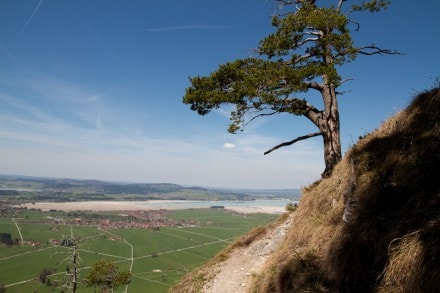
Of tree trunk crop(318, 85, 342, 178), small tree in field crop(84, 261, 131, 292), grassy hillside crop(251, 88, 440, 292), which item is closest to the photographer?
grassy hillside crop(251, 88, 440, 292)

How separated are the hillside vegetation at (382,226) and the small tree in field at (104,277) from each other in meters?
19.0

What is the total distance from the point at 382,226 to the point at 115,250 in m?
119

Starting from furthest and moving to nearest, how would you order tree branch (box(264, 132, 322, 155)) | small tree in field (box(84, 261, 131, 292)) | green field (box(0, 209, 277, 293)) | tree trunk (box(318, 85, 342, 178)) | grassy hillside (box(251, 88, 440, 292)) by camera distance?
green field (box(0, 209, 277, 293)), small tree in field (box(84, 261, 131, 292)), tree branch (box(264, 132, 322, 155)), tree trunk (box(318, 85, 342, 178)), grassy hillside (box(251, 88, 440, 292))

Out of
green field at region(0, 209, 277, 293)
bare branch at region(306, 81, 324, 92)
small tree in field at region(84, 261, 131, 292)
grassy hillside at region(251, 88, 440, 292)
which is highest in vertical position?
bare branch at region(306, 81, 324, 92)

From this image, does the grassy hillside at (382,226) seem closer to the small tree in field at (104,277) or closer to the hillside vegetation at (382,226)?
the hillside vegetation at (382,226)

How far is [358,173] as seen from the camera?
8484mm

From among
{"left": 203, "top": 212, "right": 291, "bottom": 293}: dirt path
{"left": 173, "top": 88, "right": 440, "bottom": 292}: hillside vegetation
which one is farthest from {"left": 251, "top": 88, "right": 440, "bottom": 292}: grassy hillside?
{"left": 203, "top": 212, "right": 291, "bottom": 293}: dirt path

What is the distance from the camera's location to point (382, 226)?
5969mm

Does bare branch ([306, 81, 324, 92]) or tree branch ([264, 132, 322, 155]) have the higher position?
bare branch ([306, 81, 324, 92])

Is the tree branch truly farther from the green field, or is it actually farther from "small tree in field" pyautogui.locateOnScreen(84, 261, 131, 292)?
the green field

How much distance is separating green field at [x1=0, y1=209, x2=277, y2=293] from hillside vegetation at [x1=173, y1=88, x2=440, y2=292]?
51366 millimetres

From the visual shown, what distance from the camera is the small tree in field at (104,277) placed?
82.8ft

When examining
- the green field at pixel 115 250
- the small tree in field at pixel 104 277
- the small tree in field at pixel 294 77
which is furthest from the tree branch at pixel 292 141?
the green field at pixel 115 250

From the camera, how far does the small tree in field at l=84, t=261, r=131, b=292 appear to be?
82.8ft
